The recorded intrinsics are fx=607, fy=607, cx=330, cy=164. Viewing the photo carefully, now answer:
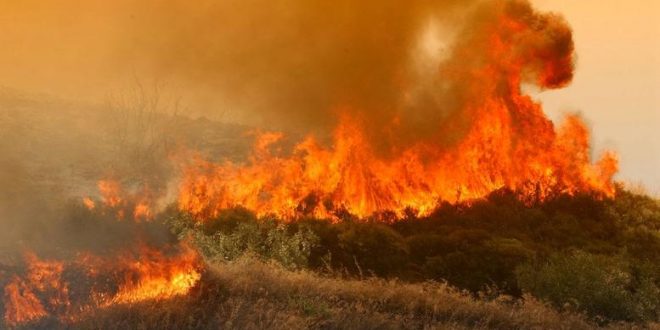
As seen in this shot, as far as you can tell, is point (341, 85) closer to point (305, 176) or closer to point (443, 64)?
point (443, 64)

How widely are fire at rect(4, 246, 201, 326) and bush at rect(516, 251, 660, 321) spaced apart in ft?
28.5

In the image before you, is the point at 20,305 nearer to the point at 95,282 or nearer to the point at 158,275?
the point at 95,282

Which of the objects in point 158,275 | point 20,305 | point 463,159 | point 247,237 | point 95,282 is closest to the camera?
point 20,305

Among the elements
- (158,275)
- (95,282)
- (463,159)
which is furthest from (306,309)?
(463,159)

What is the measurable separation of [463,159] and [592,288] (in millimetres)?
9140

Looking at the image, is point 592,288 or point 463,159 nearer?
point 592,288

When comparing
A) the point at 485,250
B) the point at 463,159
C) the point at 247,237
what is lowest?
the point at 247,237

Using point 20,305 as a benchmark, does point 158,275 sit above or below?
above

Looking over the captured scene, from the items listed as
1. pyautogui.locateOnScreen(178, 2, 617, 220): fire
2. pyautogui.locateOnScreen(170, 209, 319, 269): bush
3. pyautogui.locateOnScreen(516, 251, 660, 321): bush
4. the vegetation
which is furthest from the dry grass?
pyautogui.locateOnScreen(178, 2, 617, 220): fire

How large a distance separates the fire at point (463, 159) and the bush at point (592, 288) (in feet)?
20.4

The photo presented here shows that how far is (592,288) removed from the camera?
1490 cm

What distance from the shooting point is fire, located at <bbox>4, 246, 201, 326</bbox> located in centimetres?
1001

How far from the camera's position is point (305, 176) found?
2203 centimetres

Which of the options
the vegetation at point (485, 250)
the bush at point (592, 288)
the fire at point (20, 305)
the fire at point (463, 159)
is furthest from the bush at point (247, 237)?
the fire at point (20, 305)
